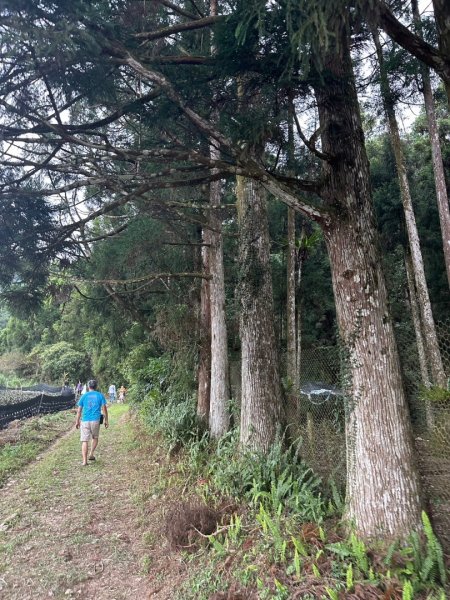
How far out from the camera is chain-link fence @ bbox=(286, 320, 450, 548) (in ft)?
12.6

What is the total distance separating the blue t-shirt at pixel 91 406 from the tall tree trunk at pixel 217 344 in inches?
85.1

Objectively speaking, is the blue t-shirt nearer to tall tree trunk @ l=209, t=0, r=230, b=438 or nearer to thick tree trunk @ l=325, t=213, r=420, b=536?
tall tree trunk @ l=209, t=0, r=230, b=438

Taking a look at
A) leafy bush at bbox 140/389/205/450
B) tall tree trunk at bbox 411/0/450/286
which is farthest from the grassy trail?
tall tree trunk at bbox 411/0/450/286

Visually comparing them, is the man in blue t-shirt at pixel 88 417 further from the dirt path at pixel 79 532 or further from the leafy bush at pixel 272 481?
the leafy bush at pixel 272 481

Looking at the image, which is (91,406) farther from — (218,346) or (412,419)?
(412,419)

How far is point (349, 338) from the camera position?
362cm

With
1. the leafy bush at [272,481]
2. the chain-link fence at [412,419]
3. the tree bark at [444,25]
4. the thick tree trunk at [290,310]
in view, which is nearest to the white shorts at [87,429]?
the leafy bush at [272,481]

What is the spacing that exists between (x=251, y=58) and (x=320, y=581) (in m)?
4.33

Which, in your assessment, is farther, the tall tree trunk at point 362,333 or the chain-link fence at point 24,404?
the chain-link fence at point 24,404

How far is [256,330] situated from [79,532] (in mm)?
3363

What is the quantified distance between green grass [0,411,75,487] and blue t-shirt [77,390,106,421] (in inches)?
61.4

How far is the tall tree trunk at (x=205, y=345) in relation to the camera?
827 centimetres

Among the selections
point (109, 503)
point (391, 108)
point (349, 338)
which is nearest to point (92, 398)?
point (109, 503)

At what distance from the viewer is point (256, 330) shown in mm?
5984
